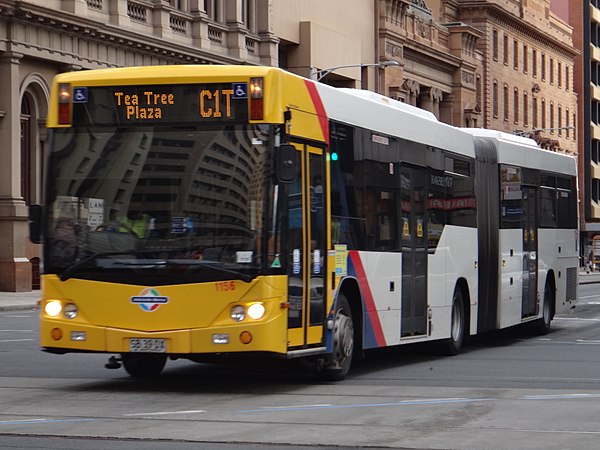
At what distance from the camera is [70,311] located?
1487 cm

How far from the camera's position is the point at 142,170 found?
14586 mm

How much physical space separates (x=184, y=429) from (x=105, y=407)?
1824mm

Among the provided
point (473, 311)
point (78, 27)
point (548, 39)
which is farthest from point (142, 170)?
point (548, 39)

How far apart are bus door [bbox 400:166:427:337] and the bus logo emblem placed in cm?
460

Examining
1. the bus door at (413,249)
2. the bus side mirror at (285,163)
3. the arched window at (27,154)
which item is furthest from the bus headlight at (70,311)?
the arched window at (27,154)

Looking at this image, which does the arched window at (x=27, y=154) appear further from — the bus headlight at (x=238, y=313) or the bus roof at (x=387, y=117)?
the bus headlight at (x=238, y=313)

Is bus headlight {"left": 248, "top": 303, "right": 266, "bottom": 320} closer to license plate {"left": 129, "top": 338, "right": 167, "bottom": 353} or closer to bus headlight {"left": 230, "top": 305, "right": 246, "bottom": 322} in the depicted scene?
bus headlight {"left": 230, "top": 305, "right": 246, "bottom": 322}

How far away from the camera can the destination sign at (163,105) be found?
1464 cm

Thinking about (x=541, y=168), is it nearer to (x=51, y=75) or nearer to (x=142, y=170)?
(x=142, y=170)

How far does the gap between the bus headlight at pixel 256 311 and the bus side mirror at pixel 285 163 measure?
1206mm

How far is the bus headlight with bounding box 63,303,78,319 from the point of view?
48.7 feet

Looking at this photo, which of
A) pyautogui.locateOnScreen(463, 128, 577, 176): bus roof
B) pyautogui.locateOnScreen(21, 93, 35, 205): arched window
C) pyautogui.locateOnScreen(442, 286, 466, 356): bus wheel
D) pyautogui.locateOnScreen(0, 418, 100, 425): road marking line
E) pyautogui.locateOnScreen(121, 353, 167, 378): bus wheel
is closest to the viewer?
pyautogui.locateOnScreen(0, 418, 100, 425): road marking line

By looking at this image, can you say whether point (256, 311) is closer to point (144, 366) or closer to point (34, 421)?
point (144, 366)

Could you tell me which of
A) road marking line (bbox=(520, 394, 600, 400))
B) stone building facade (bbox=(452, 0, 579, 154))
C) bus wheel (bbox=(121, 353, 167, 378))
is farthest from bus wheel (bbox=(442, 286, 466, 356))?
stone building facade (bbox=(452, 0, 579, 154))
